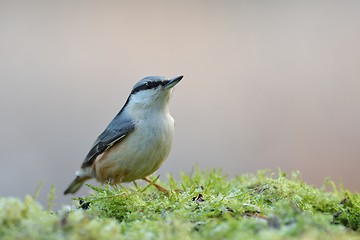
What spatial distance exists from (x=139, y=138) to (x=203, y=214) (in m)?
1.60

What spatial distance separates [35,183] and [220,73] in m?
3.78

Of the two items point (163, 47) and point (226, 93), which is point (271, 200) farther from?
point (163, 47)

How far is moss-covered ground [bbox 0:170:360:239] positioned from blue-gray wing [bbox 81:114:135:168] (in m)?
0.55

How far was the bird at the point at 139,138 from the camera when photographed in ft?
12.1

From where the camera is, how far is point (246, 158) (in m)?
7.15

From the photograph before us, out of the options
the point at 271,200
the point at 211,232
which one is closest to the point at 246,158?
the point at 271,200

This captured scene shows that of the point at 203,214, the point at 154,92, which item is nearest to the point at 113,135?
the point at 154,92

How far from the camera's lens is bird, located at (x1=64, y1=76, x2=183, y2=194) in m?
3.70

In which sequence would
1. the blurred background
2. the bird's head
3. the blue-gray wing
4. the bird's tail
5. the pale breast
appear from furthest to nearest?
the blurred background
the bird's tail
the bird's head
the blue-gray wing
the pale breast

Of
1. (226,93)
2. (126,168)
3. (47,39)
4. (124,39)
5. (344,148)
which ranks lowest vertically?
(344,148)

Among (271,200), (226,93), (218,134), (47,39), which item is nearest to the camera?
(271,200)

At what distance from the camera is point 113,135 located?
391cm

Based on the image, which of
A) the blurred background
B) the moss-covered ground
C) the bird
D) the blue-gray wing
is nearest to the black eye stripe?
the bird

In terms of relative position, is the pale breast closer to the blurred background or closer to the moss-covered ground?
the moss-covered ground
